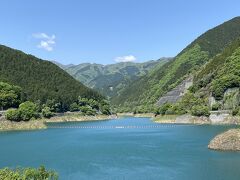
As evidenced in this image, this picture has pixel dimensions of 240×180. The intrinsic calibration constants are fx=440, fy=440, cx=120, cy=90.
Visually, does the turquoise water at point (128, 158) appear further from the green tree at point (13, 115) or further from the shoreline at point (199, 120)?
the green tree at point (13, 115)

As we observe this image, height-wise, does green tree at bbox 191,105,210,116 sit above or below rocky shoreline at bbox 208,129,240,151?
above

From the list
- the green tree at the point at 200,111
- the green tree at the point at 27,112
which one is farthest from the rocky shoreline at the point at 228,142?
the green tree at the point at 27,112

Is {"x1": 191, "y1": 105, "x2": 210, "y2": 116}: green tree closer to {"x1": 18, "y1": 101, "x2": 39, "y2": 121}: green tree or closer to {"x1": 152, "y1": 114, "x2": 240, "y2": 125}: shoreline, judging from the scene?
{"x1": 152, "y1": 114, "x2": 240, "y2": 125}: shoreline

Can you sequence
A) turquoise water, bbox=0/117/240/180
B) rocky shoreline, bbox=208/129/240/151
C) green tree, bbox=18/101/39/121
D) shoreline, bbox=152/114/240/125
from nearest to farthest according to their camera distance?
1. turquoise water, bbox=0/117/240/180
2. rocky shoreline, bbox=208/129/240/151
3. shoreline, bbox=152/114/240/125
4. green tree, bbox=18/101/39/121

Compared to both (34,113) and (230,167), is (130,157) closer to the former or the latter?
(230,167)

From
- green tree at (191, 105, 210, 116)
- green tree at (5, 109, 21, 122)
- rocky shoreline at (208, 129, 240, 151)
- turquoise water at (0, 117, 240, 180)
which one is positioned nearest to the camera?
turquoise water at (0, 117, 240, 180)

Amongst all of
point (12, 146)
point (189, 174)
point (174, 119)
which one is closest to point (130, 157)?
point (189, 174)

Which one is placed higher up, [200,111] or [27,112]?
[200,111]

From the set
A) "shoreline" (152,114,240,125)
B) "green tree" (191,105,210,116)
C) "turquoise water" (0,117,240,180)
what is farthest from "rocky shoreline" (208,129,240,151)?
"green tree" (191,105,210,116)

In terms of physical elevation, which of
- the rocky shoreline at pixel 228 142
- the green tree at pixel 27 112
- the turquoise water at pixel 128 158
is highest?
the green tree at pixel 27 112

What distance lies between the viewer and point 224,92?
191 meters

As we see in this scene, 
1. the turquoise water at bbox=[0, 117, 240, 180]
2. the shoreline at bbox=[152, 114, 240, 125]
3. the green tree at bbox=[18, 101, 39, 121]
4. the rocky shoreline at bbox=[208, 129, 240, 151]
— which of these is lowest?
the turquoise water at bbox=[0, 117, 240, 180]

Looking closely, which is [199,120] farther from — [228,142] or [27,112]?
[228,142]

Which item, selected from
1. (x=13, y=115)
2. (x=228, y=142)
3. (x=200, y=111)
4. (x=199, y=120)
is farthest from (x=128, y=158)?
(x=13, y=115)
